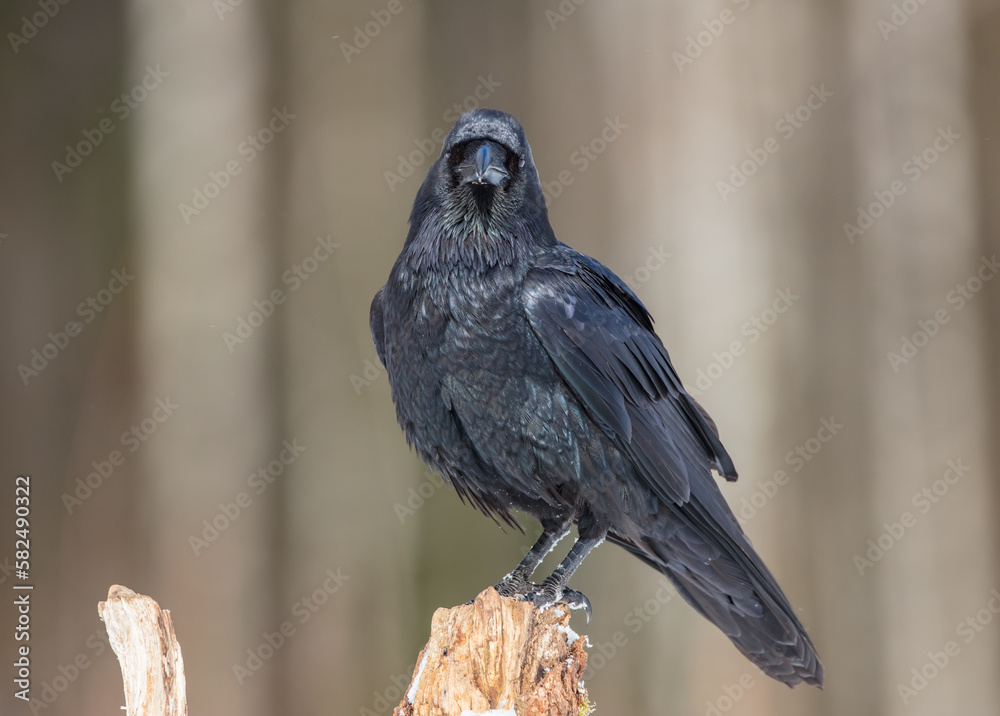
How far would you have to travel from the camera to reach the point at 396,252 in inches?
155

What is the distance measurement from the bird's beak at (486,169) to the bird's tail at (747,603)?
1.24 metres

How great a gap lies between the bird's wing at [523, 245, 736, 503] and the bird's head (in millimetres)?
193

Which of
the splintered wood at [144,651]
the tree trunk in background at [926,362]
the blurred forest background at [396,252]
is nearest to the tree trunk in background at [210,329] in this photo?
the blurred forest background at [396,252]

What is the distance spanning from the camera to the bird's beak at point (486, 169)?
2.22 metres

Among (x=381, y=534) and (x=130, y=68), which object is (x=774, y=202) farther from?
(x=130, y=68)

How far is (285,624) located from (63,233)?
2147 millimetres

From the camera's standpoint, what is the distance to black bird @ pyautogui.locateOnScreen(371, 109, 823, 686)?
7.43 ft

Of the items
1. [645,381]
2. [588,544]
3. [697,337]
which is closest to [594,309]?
[645,381]

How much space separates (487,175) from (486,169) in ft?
0.06

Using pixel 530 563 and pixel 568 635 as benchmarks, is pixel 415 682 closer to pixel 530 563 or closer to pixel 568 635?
pixel 568 635

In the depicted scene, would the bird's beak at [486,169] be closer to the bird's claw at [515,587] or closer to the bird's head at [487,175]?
the bird's head at [487,175]

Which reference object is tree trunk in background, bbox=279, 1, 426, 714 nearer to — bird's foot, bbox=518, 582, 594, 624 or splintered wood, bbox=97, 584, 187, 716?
bird's foot, bbox=518, 582, 594, 624

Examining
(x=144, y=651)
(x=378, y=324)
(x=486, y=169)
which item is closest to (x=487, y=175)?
(x=486, y=169)

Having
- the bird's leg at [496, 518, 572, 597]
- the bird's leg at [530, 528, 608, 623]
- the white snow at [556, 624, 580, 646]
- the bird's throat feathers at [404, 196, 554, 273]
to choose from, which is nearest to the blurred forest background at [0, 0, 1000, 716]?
the bird's leg at [496, 518, 572, 597]
